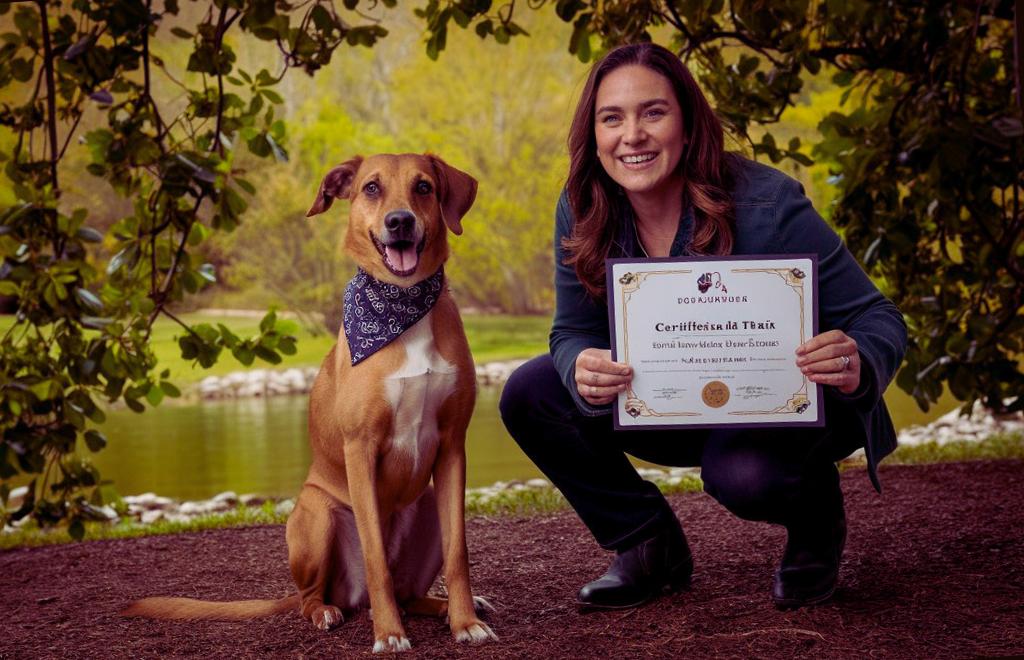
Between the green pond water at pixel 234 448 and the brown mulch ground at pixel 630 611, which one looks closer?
the brown mulch ground at pixel 630 611

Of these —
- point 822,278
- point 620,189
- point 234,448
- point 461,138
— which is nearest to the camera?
point 822,278

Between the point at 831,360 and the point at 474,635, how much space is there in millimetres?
→ 971

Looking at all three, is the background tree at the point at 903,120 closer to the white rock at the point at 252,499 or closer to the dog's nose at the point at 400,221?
the dog's nose at the point at 400,221

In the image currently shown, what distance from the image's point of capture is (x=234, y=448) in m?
8.68

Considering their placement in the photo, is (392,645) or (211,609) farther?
Result: (211,609)

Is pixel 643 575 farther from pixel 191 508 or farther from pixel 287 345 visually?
pixel 191 508

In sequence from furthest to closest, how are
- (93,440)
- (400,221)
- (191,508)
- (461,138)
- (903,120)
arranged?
(461,138) < (191,508) < (903,120) < (93,440) < (400,221)

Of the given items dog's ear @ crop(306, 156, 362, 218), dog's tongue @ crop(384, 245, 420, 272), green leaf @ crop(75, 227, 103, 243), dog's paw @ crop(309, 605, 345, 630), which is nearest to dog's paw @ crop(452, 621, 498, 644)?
dog's paw @ crop(309, 605, 345, 630)

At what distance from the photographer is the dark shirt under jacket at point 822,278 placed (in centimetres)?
241

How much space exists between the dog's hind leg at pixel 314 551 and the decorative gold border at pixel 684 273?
76 centimetres

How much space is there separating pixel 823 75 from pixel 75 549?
999 centimetres

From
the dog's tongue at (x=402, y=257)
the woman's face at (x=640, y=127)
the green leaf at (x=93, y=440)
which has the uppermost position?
the woman's face at (x=640, y=127)

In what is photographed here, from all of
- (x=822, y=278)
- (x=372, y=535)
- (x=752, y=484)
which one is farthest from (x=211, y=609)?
(x=822, y=278)

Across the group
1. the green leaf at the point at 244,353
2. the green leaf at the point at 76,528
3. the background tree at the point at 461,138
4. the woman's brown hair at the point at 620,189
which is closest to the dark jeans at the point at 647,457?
the woman's brown hair at the point at 620,189
